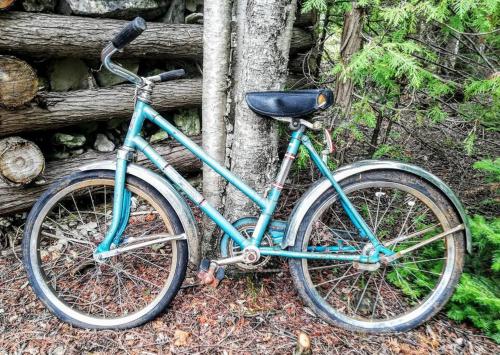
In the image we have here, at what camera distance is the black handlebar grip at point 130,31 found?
1.87m

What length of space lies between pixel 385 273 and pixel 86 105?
2.65 metres

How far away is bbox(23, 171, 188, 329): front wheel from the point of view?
231 cm

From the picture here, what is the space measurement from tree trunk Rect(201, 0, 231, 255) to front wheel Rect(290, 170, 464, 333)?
0.78 meters

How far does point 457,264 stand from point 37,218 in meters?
2.61

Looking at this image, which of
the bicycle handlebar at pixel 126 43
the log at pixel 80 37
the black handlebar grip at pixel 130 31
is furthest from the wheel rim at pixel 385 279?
the log at pixel 80 37

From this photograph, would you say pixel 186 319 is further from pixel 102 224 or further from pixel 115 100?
pixel 115 100

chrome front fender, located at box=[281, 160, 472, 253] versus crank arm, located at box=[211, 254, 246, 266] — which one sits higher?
chrome front fender, located at box=[281, 160, 472, 253]

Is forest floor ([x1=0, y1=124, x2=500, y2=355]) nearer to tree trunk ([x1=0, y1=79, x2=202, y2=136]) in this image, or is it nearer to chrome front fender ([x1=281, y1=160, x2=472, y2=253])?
chrome front fender ([x1=281, y1=160, x2=472, y2=253])

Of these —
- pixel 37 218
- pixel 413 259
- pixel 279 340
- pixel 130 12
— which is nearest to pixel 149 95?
pixel 37 218

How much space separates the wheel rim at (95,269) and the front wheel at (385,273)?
0.94 meters

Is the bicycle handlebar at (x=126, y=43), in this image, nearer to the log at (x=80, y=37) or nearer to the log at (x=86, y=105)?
the log at (x=80, y=37)

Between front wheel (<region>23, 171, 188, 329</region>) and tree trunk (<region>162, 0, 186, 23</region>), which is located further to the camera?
Answer: tree trunk (<region>162, 0, 186, 23</region>)

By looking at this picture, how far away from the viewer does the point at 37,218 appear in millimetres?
2309

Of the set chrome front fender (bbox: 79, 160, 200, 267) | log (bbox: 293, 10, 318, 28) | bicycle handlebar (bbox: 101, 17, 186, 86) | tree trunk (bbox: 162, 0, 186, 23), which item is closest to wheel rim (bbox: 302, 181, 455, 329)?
chrome front fender (bbox: 79, 160, 200, 267)
